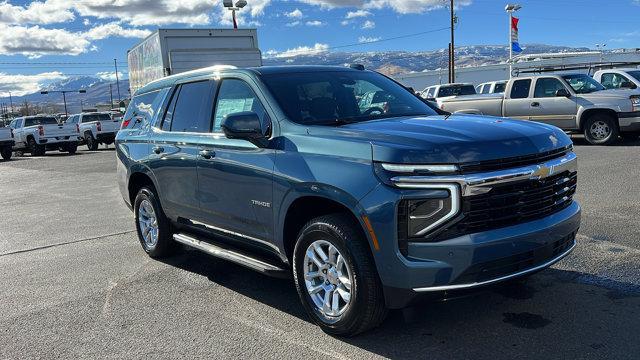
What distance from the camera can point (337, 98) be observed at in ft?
15.4

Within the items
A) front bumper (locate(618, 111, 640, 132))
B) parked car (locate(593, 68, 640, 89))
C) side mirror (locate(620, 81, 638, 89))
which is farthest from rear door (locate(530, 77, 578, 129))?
parked car (locate(593, 68, 640, 89))

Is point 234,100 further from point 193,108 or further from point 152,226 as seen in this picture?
point 152,226

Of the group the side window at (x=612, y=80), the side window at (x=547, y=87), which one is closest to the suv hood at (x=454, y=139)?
the side window at (x=547, y=87)

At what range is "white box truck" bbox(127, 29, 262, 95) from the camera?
1623cm

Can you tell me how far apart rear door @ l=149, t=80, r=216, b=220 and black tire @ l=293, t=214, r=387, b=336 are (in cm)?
170

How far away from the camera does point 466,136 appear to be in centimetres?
351

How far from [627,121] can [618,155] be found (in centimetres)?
201

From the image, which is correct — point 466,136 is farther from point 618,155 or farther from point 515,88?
point 515,88

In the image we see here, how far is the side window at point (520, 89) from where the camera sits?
50.4ft

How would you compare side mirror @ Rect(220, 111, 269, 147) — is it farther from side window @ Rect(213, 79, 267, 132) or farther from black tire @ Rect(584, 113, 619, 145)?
black tire @ Rect(584, 113, 619, 145)

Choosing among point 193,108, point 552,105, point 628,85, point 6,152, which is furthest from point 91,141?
point 193,108

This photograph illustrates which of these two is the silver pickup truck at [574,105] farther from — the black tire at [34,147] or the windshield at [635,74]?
the black tire at [34,147]

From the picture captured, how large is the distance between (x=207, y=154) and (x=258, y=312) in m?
1.41

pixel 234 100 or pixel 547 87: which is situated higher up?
pixel 234 100
